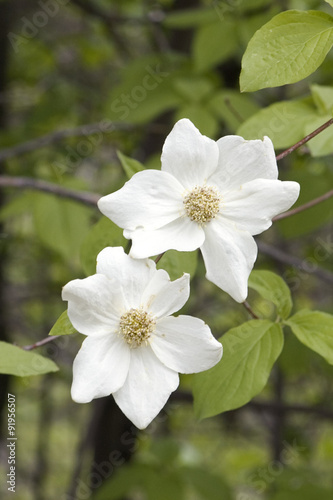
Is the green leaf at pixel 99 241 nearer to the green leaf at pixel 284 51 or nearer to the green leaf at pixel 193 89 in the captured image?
the green leaf at pixel 284 51

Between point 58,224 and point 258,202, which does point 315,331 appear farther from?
point 58,224

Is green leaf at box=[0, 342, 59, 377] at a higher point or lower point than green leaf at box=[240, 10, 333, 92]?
lower

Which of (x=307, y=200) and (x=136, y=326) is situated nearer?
(x=136, y=326)

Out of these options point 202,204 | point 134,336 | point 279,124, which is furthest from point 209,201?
point 279,124

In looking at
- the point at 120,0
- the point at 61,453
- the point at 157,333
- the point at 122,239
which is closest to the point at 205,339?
the point at 157,333

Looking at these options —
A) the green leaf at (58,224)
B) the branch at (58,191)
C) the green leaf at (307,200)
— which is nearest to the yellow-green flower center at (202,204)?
the branch at (58,191)

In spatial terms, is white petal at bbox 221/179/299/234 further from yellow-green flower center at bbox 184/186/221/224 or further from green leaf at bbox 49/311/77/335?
green leaf at bbox 49/311/77/335

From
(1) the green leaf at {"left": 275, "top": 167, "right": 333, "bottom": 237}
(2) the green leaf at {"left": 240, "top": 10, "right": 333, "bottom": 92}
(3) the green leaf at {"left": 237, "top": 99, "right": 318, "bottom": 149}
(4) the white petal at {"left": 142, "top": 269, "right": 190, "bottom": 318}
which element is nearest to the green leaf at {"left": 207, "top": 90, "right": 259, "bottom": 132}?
(1) the green leaf at {"left": 275, "top": 167, "right": 333, "bottom": 237}
